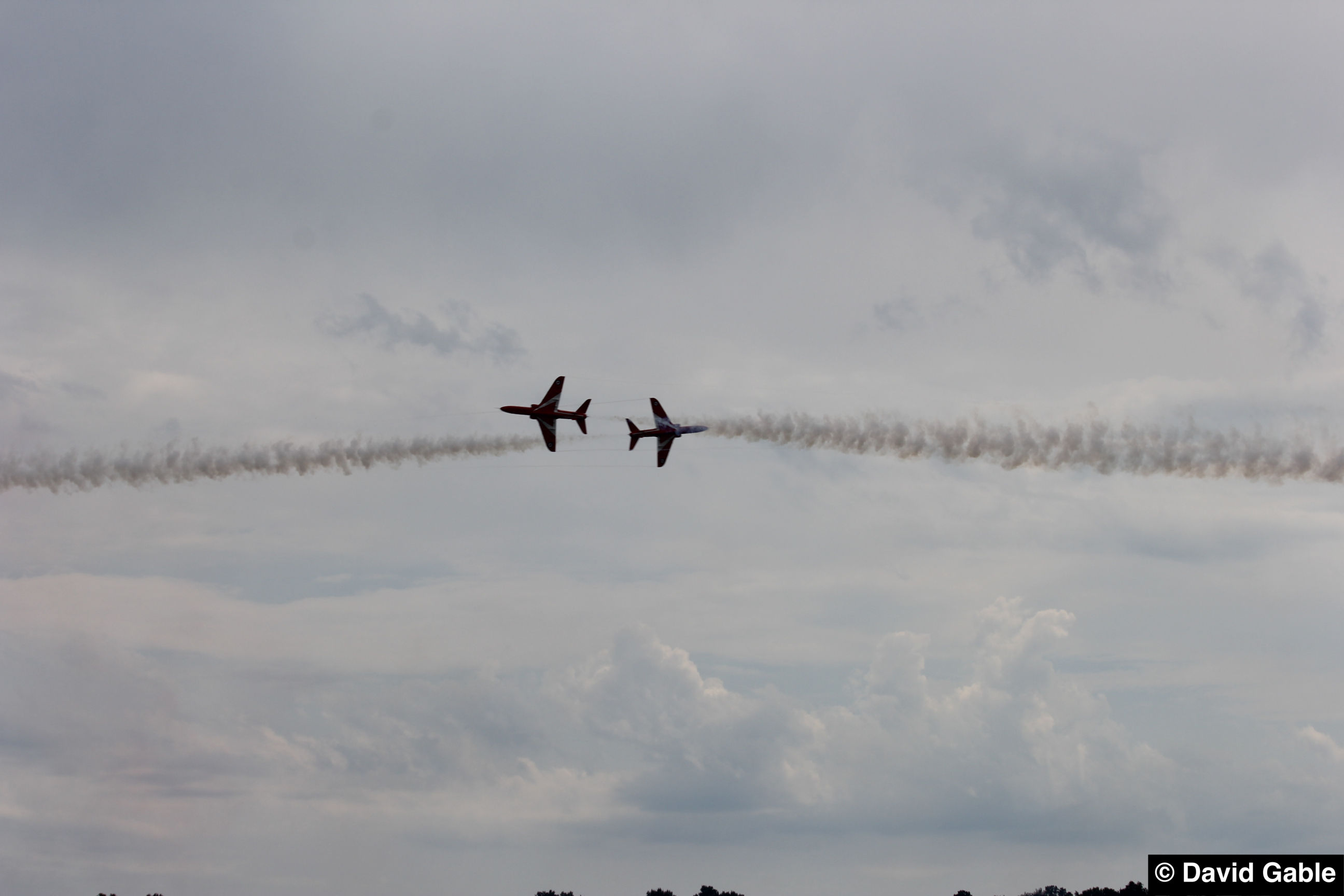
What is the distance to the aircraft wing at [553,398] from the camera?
133 m

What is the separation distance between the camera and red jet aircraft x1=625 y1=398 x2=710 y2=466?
133 metres

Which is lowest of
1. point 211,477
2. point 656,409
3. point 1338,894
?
point 1338,894

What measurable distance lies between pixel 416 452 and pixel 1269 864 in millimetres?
83861

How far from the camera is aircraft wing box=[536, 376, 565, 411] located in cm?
13338

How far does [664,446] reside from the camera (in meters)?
134

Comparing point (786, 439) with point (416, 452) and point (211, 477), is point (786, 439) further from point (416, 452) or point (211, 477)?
point (211, 477)

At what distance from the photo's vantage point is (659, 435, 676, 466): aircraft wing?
133500 millimetres

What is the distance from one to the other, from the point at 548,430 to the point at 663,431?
11.8 m

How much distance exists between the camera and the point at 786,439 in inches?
5108

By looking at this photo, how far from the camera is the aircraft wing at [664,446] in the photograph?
133500 millimetres

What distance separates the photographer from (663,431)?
Answer: 13288 cm

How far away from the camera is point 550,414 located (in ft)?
436

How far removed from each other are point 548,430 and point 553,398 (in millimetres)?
3261

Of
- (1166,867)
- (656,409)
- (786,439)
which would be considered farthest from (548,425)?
(1166,867)
